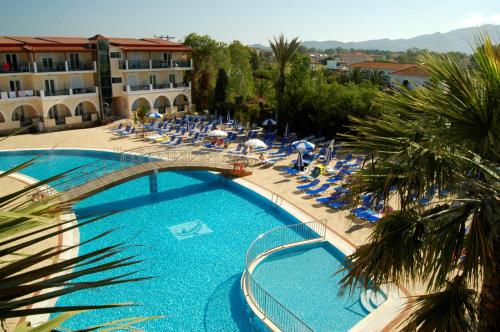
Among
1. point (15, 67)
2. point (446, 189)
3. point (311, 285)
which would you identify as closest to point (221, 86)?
point (15, 67)

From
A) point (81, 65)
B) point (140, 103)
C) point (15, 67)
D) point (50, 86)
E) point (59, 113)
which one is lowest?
point (59, 113)

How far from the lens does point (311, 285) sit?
39.0 ft

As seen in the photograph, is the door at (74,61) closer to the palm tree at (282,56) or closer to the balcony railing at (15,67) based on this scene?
the balcony railing at (15,67)

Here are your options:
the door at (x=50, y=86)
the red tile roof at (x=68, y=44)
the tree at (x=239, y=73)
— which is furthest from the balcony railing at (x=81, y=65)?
the tree at (x=239, y=73)

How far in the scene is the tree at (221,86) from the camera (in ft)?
125

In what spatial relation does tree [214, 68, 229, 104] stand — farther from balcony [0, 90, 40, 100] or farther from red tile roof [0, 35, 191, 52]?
balcony [0, 90, 40, 100]

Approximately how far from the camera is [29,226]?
2.32 meters

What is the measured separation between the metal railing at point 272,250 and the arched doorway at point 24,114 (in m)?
25.8

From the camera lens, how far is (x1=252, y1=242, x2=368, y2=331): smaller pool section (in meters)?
10.4

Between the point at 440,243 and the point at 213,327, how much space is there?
8.03m

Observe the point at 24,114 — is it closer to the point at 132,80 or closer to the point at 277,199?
the point at 132,80

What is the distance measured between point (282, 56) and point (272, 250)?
65.3 feet

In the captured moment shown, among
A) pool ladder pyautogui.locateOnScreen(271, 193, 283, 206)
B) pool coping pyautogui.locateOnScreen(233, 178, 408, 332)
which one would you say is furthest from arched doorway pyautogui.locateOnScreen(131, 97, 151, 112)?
pool coping pyautogui.locateOnScreen(233, 178, 408, 332)

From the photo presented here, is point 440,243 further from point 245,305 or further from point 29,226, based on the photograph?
point 245,305
